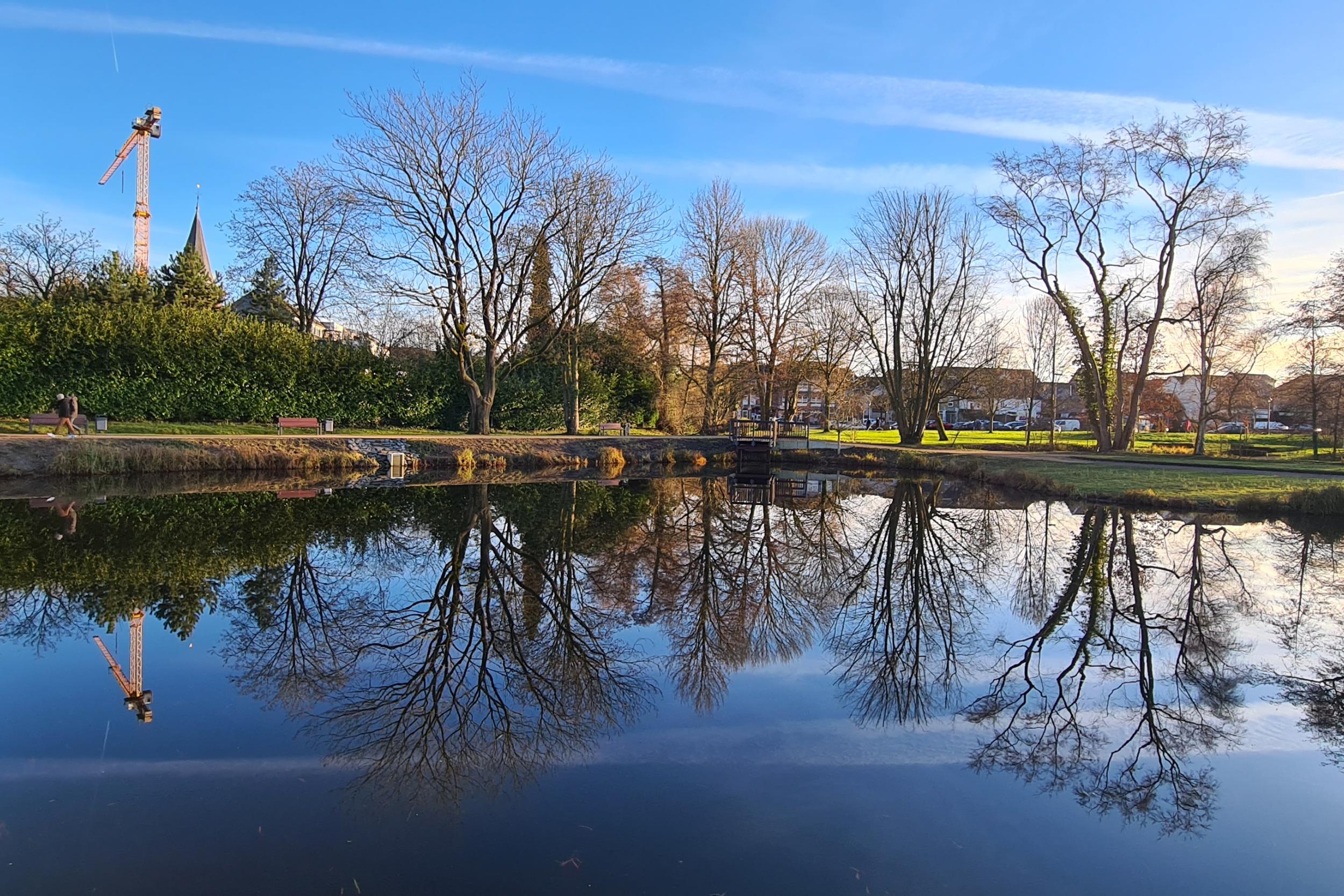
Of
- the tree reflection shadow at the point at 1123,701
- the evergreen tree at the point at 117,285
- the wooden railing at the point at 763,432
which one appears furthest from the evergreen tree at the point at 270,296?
the tree reflection shadow at the point at 1123,701

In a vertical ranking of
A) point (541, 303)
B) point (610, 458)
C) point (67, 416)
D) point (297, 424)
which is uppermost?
point (541, 303)

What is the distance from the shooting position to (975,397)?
4641cm

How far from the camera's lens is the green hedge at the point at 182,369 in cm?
2098

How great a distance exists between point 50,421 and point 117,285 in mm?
9479

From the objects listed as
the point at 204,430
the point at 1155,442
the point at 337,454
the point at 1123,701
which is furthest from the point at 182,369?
the point at 1155,442

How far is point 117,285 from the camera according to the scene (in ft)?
84.4

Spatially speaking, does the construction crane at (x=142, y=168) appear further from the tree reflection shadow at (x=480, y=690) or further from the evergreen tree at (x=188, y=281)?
the tree reflection shadow at (x=480, y=690)

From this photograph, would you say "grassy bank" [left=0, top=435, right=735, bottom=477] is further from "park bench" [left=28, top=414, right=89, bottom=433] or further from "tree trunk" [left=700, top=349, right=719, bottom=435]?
"tree trunk" [left=700, top=349, right=719, bottom=435]

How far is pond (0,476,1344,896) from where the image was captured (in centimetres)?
334

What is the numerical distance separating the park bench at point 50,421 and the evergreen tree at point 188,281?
1158cm

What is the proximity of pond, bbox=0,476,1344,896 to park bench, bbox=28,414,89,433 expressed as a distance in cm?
1014

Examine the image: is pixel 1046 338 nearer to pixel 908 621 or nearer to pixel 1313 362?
pixel 1313 362

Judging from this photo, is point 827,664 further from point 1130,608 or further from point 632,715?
point 1130,608

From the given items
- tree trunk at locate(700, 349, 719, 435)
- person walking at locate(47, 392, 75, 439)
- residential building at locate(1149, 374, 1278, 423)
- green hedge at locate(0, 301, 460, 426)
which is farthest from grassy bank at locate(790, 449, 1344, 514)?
person walking at locate(47, 392, 75, 439)
